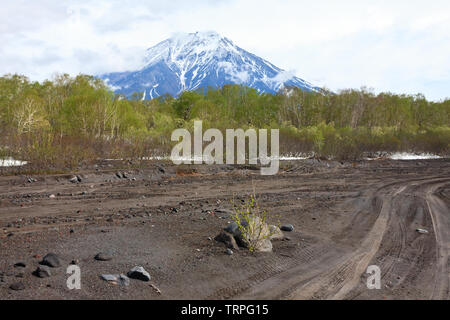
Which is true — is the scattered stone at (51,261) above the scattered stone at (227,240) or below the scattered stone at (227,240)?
above

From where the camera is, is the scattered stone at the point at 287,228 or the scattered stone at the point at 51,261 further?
the scattered stone at the point at 287,228

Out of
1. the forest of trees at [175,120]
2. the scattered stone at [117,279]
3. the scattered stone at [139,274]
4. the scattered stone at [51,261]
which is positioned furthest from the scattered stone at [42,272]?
the forest of trees at [175,120]

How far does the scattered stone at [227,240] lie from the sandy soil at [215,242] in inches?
5.9

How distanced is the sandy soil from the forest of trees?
808cm

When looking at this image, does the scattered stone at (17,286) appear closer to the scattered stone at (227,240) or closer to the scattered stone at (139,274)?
the scattered stone at (139,274)

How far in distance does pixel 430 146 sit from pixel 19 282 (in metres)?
37.5

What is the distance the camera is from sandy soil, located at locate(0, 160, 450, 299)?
13.7 feet

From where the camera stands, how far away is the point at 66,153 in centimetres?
1666

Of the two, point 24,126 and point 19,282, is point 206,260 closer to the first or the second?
point 19,282

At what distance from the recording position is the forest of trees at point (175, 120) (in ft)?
66.1

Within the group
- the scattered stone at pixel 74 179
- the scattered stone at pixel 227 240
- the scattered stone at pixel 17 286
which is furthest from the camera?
the scattered stone at pixel 74 179

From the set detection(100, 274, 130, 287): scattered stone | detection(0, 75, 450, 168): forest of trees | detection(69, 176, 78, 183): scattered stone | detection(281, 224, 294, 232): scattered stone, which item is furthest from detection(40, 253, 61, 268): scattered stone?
detection(0, 75, 450, 168): forest of trees

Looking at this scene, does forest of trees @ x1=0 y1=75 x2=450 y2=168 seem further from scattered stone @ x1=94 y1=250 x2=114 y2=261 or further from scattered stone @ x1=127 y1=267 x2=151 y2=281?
scattered stone @ x1=127 y1=267 x2=151 y2=281
